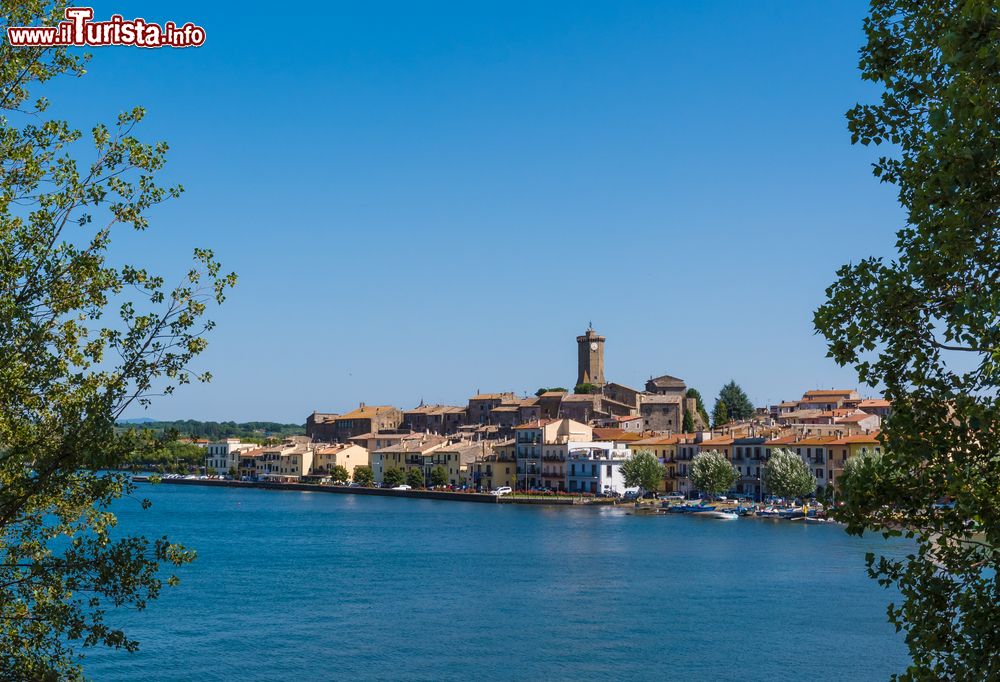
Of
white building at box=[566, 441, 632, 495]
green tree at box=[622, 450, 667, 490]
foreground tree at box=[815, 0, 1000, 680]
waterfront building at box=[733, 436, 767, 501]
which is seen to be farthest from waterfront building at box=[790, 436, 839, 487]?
foreground tree at box=[815, 0, 1000, 680]

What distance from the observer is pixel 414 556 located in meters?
45.7

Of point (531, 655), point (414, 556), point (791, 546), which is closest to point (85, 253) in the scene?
point (531, 655)

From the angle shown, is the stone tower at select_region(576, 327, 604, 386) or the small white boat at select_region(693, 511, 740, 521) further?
the stone tower at select_region(576, 327, 604, 386)

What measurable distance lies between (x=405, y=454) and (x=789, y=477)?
1795 inches

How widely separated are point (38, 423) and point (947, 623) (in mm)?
6793

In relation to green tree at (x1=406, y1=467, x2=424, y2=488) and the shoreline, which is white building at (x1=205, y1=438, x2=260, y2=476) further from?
green tree at (x1=406, y1=467, x2=424, y2=488)

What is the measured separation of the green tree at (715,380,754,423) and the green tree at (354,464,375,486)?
132 ft

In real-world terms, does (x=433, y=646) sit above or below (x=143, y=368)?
below

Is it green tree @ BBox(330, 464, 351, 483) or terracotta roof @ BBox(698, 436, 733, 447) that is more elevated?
terracotta roof @ BBox(698, 436, 733, 447)

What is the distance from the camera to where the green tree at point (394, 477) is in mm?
100062

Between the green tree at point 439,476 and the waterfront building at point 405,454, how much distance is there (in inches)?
99.0

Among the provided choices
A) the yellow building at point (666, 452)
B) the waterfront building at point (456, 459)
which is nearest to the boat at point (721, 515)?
the yellow building at point (666, 452)

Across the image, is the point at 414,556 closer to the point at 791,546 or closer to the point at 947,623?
the point at 791,546

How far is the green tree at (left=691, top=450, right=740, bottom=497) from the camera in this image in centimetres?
7319
